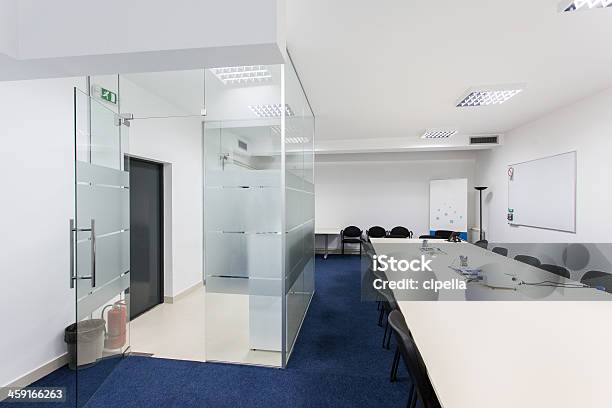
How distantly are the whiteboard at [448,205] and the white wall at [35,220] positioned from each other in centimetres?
733

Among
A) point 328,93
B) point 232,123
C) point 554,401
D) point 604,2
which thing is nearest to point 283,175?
point 232,123

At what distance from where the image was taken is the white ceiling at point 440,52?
6.93ft

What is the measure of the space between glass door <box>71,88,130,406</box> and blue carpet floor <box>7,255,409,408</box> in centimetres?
12

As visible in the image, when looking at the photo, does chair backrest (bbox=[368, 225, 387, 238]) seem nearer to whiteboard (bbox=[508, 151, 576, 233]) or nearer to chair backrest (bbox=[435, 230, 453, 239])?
chair backrest (bbox=[435, 230, 453, 239])

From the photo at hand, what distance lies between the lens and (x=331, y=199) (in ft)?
26.3

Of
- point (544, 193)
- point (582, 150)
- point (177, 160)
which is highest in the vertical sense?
point (582, 150)

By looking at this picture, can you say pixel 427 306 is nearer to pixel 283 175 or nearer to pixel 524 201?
pixel 283 175

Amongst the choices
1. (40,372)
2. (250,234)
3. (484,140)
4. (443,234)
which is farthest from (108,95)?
(443,234)

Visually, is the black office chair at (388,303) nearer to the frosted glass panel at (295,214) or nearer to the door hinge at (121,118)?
the frosted glass panel at (295,214)

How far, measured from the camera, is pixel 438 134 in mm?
5895

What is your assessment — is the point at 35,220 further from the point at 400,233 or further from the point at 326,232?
the point at 400,233

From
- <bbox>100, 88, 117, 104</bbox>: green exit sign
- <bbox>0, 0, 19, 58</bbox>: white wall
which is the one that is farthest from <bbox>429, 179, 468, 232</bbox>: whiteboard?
<bbox>0, 0, 19, 58</bbox>: white wall

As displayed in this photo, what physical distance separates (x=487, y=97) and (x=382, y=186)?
4115 mm

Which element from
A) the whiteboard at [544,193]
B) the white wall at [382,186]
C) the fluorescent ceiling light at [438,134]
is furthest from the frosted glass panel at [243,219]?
the white wall at [382,186]
